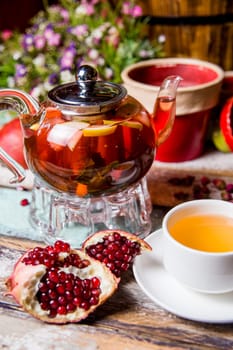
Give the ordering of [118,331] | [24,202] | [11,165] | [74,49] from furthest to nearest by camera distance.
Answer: [74,49] → [24,202] → [11,165] → [118,331]

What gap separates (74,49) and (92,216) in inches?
23.6

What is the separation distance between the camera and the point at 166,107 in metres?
0.89

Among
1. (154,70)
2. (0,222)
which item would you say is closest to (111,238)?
(0,222)

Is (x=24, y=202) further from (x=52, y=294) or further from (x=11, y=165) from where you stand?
(x=52, y=294)

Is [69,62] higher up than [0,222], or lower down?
higher up

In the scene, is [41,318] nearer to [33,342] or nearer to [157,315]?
[33,342]

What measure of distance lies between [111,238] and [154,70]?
0.50 meters

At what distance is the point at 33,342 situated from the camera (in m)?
0.65

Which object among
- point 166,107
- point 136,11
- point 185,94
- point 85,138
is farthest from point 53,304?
point 136,11

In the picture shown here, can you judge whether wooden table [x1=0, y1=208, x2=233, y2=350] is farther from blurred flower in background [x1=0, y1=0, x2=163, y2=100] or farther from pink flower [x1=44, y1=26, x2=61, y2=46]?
pink flower [x1=44, y1=26, x2=61, y2=46]

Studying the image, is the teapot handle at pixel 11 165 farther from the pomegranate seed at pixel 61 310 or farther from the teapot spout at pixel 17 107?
the pomegranate seed at pixel 61 310

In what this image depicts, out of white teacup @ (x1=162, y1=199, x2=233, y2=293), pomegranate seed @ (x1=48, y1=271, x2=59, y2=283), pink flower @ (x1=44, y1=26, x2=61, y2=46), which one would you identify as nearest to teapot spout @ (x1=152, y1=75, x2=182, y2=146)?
white teacup @ (x1=162, y1=199, x2=233, y2=293)

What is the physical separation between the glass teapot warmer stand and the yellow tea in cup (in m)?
0.15

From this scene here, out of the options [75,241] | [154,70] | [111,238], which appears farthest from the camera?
[154,70]
